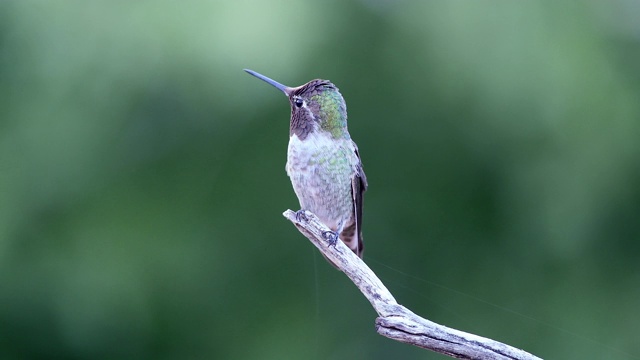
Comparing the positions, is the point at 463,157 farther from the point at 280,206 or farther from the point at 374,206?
the point at 280,206

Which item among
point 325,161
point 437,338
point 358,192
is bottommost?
point 437,338

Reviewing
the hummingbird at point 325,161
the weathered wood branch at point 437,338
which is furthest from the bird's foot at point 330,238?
the weathered wood branch at point 437,338

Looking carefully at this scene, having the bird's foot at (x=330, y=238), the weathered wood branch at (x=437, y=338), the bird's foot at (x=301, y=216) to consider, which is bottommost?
the weathered wood branch at (x=437, y=338)

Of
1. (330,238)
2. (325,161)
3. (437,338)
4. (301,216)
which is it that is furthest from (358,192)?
(437,338)

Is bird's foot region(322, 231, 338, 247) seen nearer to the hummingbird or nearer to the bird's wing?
the hummingbird

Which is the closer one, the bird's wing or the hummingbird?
the hummingbird

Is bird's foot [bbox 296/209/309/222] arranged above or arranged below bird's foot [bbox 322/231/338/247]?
above

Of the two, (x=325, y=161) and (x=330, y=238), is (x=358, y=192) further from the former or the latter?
(x=330, y=238)

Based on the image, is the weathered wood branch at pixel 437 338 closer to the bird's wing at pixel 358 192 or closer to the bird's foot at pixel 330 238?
the bird's foot at pixel 330 238

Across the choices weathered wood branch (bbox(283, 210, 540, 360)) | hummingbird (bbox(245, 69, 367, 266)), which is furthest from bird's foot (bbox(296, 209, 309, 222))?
weathered wood branch (bbox(283, 210, 540, 360))
